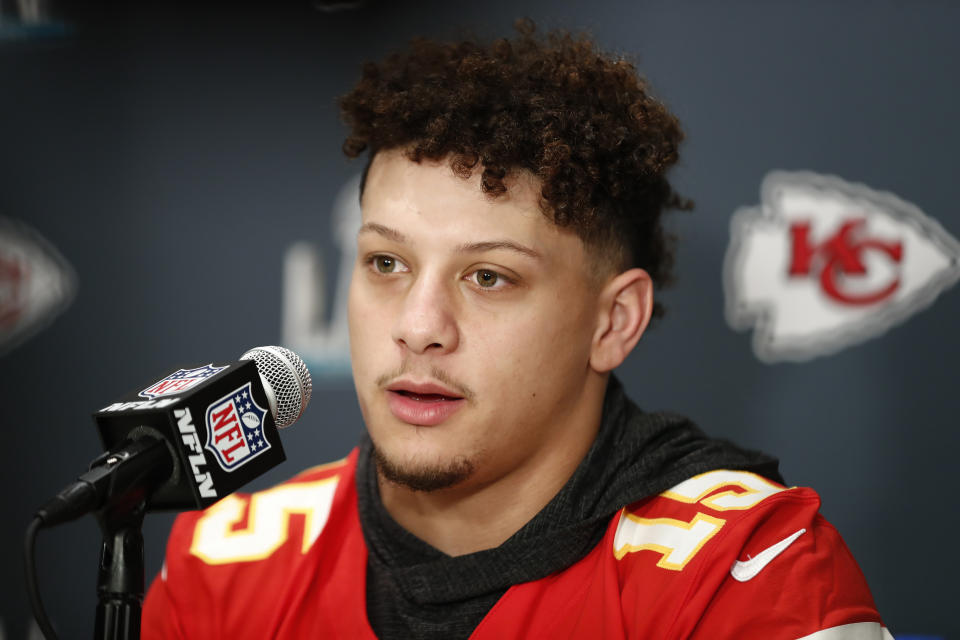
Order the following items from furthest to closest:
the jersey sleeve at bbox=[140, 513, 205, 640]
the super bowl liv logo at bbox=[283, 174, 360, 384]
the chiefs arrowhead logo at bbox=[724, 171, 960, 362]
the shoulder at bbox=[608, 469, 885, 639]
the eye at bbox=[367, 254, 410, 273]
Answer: the super bowl liv logo at bbox=[283, 174, 360, 384] < the chiefs arrowhead logo at bbox=[724, 171, 960, 362] < the jersey sleeve at bbox=[140, 513, 205, 640] < the eye at bbox=[367, 254, 410, 273] < the shoulder at bbox=[608, 469, 885, 639]

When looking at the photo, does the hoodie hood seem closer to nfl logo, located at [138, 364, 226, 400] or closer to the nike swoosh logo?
the nike swoosh logo

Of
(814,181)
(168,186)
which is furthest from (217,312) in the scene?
(814,181)

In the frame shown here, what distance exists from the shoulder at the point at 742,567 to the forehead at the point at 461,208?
1.40 feet

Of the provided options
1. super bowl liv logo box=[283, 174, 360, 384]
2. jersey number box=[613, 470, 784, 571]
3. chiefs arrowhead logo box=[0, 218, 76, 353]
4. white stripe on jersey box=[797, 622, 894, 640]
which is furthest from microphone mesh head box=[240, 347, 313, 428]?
chiefs arrowhead logo box=[0, 218, 76, 353]

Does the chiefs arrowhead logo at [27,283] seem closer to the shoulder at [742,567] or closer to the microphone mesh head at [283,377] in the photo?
the microphone mesh head at [283,377]

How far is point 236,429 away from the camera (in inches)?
34.4

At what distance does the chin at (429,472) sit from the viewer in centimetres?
125

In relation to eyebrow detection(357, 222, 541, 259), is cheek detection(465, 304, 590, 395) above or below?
below

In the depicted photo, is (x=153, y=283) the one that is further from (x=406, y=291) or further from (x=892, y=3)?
(x=892, y=3)

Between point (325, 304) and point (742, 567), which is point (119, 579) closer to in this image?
point (742, 567)

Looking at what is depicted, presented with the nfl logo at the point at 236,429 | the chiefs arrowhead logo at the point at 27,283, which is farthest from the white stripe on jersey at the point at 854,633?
the chiefs arrowhead logo at the point at 27,283

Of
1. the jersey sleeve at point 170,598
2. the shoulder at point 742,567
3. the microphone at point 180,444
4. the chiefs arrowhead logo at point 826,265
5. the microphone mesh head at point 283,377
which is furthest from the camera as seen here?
the chiefs arrowhead logo at point 826,265

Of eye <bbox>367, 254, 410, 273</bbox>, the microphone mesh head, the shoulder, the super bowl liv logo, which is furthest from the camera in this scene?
the super bowl liv logo

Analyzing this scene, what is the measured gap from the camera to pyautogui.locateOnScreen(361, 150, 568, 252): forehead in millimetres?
1250
